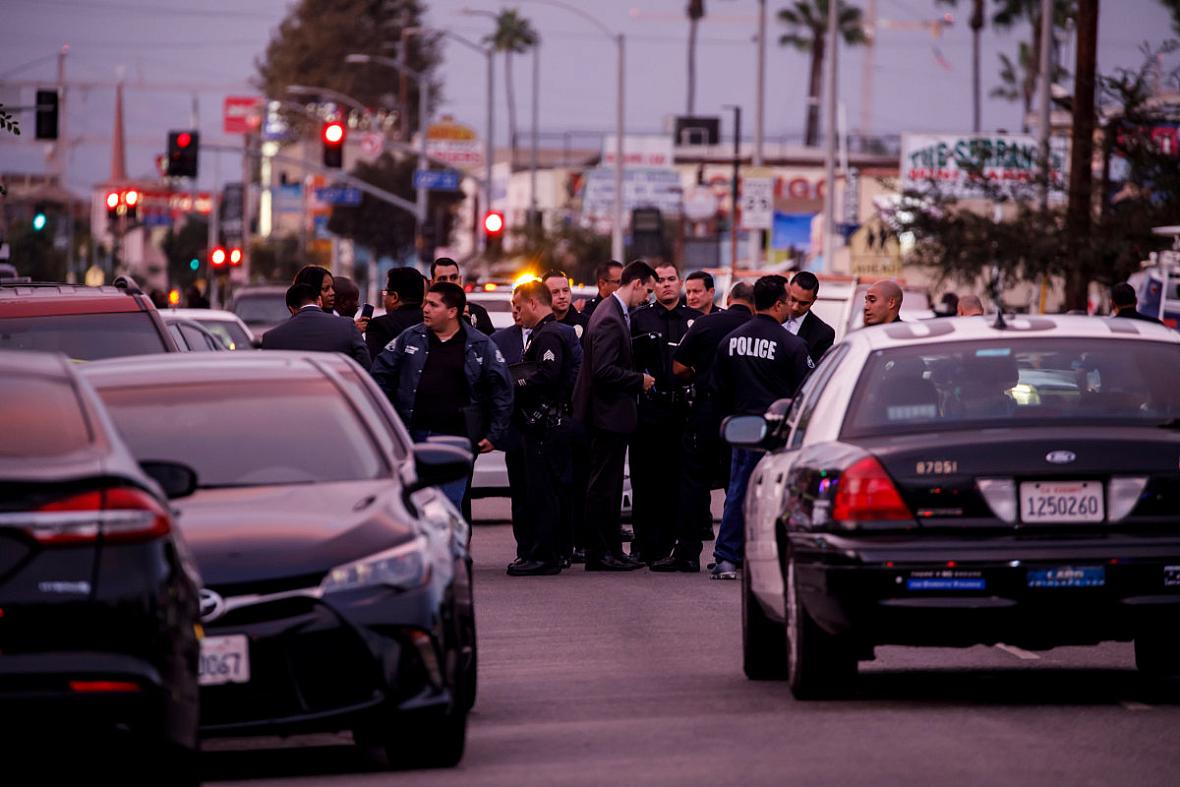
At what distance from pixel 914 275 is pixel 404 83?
2195 inches

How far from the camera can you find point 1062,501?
1003 centimetres

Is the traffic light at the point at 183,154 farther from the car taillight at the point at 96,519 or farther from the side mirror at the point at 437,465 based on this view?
the car taillight at the point at 96,519

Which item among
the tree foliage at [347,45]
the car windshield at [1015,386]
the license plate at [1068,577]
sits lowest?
the license plate at [1068,577]

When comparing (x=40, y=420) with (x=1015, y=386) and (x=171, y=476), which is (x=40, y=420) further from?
(x=1015, y=386)

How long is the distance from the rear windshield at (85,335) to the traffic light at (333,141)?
109 feet

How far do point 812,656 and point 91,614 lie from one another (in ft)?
13.9

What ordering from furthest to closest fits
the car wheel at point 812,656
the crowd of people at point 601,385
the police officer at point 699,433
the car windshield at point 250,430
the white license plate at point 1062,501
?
1. the police officer at point 699,433
2. the crowd of people at point 601,385
3. the car wheel at point 812,656
4. the white license plate at point 1062,501
5. the car windshield at point 250,430

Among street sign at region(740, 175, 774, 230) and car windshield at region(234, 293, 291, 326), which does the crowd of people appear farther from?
street sign at region(740, 175, 774, 230)

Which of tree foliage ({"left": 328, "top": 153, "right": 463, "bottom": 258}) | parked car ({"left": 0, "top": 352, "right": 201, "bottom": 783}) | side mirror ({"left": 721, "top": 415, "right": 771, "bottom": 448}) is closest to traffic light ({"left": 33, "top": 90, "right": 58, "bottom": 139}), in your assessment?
side mirror ({"left": 721, "top": 415, "right": 771, "bottom": 448})

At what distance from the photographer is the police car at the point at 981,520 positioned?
32.6 ft

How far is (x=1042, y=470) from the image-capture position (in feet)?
32.8

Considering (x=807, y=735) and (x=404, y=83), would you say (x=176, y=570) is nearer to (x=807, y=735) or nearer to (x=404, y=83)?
(x=807, y=735)

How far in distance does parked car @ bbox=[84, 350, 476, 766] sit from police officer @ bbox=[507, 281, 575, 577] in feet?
24.0

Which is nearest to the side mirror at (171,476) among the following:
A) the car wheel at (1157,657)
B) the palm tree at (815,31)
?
the car wheel at (1157,657)
